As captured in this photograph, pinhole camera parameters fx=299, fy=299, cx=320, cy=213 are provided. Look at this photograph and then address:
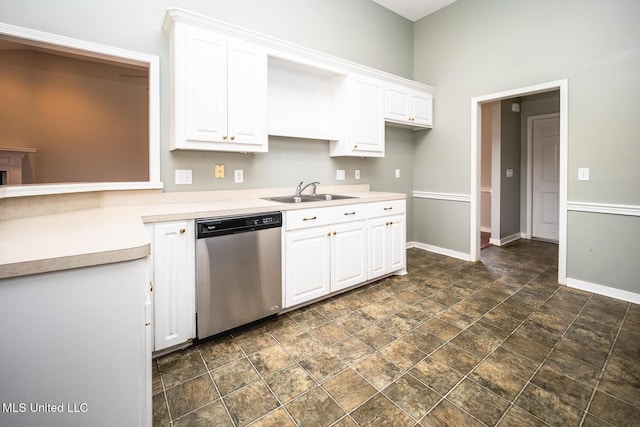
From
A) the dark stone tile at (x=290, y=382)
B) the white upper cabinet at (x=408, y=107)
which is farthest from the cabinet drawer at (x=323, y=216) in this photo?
the white upper cabinet at (x=408, y=107)

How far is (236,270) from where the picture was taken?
211 cm

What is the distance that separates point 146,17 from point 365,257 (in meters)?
2.70

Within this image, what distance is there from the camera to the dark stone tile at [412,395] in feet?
4.83

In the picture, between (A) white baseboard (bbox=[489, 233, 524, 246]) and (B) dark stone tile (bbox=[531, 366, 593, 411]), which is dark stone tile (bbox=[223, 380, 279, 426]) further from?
(A) white baseboard (bbox=[489, 233, 524, 246])

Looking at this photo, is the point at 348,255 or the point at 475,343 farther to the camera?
the point at 348,255

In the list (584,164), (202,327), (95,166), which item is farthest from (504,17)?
(95,166)

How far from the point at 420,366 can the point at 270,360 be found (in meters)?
0.92

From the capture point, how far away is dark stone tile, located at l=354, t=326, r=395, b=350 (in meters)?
2.05

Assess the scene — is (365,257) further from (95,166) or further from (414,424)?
(95,166)

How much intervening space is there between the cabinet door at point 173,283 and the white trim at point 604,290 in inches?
141

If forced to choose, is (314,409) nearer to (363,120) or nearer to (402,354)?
(402,354)

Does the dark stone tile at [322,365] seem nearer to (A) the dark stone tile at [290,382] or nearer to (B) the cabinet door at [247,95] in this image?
(A) the dark stone tile at [290,382]

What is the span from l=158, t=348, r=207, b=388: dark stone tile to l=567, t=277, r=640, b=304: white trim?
3502 millimetres

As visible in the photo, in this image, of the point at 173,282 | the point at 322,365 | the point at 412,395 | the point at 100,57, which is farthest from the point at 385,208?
the point at 100,57
